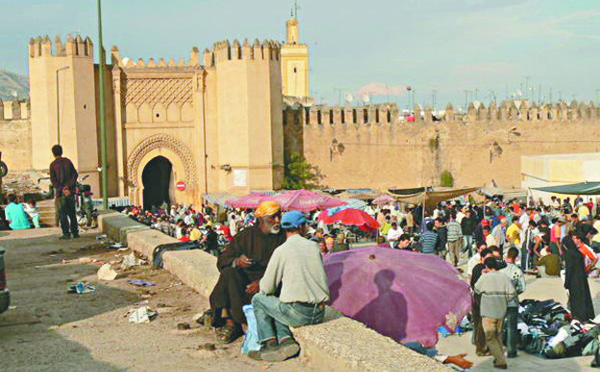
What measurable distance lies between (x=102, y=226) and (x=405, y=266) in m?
7.86

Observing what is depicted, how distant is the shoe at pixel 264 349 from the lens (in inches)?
195

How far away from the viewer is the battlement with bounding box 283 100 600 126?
116ft

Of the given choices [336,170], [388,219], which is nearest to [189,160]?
[336,170]

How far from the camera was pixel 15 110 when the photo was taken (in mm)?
32000

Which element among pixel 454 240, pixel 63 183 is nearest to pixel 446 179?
pixel 454 240

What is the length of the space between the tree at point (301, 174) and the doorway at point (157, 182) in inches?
187

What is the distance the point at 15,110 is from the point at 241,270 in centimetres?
2854

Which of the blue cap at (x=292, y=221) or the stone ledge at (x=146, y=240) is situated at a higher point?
the blue cap at (x=292, y=221)

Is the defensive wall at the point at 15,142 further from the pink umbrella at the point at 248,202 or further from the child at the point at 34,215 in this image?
the child at the point at 34,215

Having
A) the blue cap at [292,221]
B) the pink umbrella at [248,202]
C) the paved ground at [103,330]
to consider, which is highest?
the blue cap at [292,221]

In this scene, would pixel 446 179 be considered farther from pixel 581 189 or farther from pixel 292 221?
pixel 292 221

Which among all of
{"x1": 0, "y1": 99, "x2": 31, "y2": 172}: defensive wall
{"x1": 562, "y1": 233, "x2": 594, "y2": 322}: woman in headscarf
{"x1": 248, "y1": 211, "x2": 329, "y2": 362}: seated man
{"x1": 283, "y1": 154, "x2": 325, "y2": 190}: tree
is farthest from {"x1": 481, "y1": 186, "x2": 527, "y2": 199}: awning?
{"x1": 248, "y1": 211, "x2": 329, "y2": 362}: seated man

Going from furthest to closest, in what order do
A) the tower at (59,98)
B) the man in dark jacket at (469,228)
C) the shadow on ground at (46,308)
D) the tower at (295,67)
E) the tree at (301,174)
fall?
the tower at (295,67)
the tree at (301,174)
the tower at (59,98)
the man in dark jacket at (469,228)
the shadow on ground at (46,308)

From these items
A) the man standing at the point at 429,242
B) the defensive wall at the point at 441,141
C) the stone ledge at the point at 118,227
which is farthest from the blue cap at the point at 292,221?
the defensive wall at the point at 441,141
